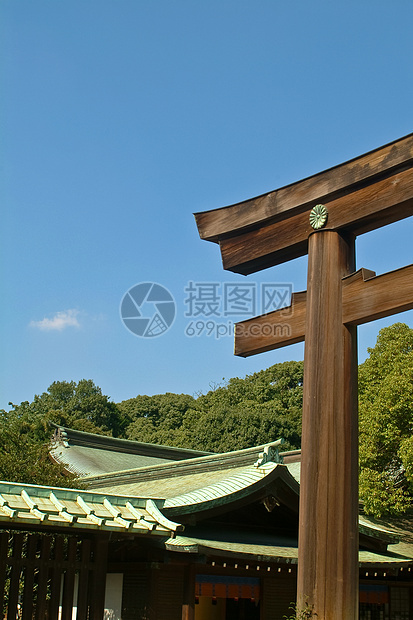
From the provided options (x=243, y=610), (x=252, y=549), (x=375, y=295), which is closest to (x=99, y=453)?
(x=243, y=610)

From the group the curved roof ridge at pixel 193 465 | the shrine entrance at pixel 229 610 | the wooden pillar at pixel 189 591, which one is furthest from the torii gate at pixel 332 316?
the shrine entrance at pixel 229 610

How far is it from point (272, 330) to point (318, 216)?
0.97 metres

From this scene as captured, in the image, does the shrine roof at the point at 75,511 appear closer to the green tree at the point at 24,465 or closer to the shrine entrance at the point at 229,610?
the shrine entrance at the point at 229,610

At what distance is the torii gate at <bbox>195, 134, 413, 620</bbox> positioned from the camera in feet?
14.1

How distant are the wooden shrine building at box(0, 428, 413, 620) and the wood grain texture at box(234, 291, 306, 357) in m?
3.20

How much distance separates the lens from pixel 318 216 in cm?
495

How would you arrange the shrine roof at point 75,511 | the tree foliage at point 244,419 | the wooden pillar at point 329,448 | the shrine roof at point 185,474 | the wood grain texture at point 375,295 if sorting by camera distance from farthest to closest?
the tree foliage at point 244,419
the shrine roof at point 185,474
the shrine roof at point 75,511
the wood grain texture at point 375,295
the wooden pillar at point 329,448

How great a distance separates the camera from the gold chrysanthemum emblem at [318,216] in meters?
4.91

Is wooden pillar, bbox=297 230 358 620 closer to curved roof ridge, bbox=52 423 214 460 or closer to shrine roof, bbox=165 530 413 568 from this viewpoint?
shrine roof, bbox=165 530 413 568

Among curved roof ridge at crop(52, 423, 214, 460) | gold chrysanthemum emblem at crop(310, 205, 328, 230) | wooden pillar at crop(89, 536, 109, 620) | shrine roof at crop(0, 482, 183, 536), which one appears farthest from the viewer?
curved roof ridge at crop(52, 423, 214, 460)

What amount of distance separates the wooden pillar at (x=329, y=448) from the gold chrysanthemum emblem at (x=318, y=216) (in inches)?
3.0

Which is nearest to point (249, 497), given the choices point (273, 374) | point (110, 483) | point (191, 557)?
point (191, 557)

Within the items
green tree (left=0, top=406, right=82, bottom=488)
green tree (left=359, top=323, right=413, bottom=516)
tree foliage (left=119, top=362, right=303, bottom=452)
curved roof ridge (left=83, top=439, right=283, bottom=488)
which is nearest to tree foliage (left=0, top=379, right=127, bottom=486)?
green tree (left=0, top=406, right=82, bottom=488)

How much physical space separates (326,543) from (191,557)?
17.1 feet
